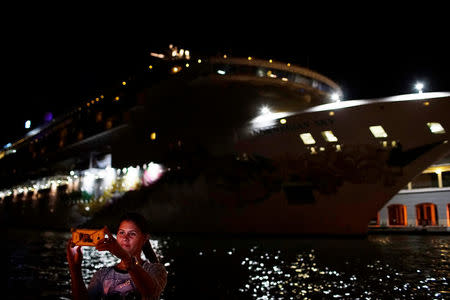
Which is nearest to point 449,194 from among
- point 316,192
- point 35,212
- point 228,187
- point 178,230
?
point 316,192

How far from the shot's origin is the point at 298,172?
16.8m

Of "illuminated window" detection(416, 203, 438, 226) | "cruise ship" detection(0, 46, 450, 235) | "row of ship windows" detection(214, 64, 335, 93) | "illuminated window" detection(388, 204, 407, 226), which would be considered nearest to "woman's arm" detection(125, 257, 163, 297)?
"cruise ship" detection(0, 46, 450, 235)

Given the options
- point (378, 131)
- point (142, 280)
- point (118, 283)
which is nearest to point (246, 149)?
point (378, 131)

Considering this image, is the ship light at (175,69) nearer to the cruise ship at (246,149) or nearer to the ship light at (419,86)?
the cruise ship at (246,149)

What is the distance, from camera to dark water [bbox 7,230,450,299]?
7484 millimetres

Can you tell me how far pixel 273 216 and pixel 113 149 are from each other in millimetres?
16040

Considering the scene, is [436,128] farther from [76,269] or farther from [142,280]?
[76,269]

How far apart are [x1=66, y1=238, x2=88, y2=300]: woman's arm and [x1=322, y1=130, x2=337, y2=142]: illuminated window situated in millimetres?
15172

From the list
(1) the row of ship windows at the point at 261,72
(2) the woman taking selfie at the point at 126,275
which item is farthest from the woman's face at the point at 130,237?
(1) the row of ship windows at the point at 261,72

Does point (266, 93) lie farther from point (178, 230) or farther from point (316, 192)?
point (178, 230)

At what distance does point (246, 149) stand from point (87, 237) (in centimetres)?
1640

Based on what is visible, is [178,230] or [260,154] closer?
[260,154]

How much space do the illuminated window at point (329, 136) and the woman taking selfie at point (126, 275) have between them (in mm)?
14918

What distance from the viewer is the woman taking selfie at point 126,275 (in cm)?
216
